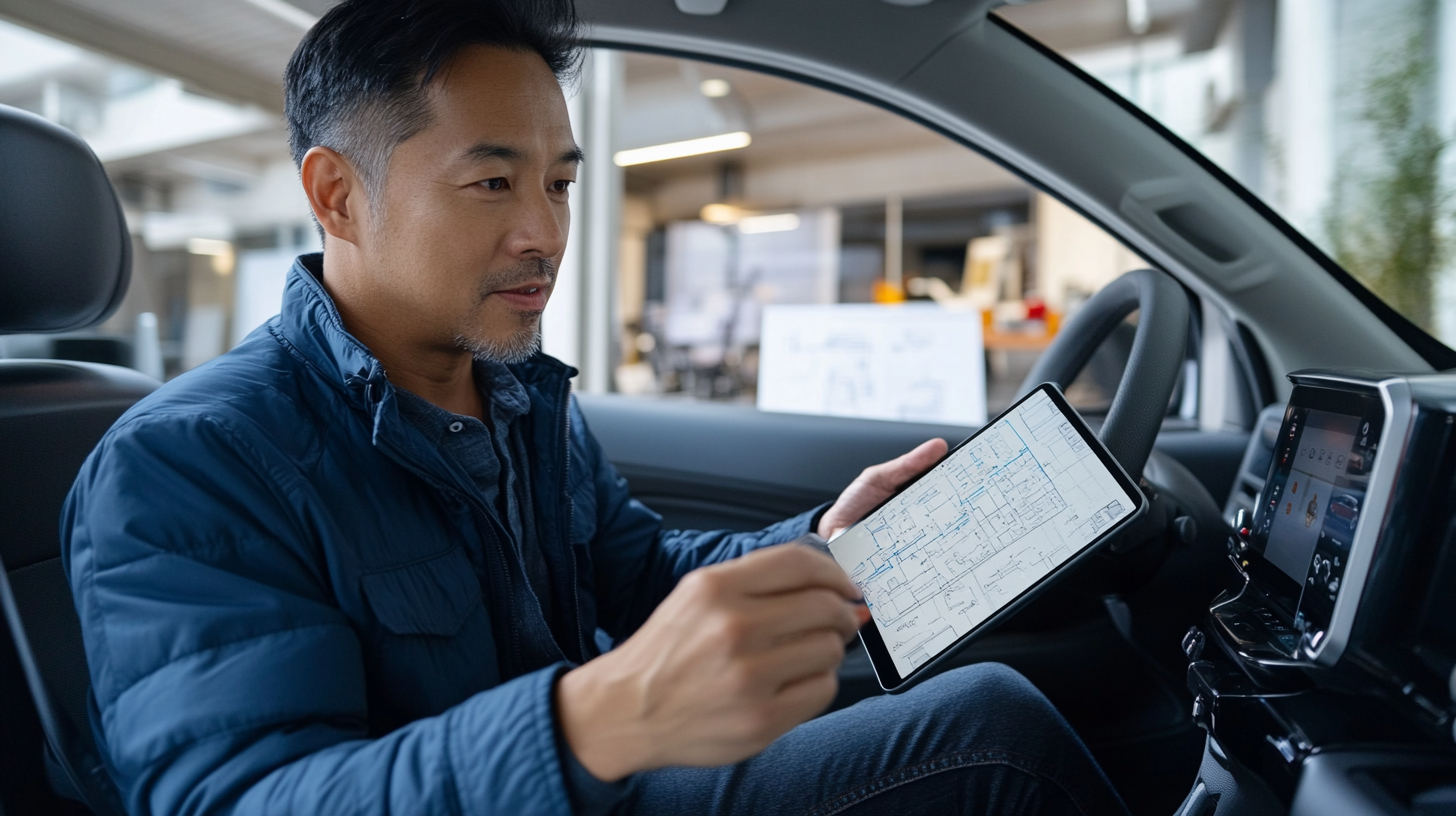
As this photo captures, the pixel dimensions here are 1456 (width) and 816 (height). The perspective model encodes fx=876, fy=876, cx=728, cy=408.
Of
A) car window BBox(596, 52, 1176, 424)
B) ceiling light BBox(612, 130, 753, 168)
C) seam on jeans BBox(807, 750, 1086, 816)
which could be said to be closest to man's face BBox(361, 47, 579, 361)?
seam on jeans BBox(807, 750, 1086, 816)

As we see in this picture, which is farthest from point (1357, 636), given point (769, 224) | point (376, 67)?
point (769, 224)

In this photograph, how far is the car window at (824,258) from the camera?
1.96 meters

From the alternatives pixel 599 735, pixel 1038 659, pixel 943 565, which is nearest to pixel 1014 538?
pixel 943 565

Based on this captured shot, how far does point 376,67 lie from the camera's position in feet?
2.76

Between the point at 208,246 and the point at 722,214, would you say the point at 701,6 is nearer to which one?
the point at 208,246

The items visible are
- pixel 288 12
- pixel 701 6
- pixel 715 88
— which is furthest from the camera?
pixel 715 88

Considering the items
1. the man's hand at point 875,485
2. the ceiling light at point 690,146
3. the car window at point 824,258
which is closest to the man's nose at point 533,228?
the man's hand at point 875,485

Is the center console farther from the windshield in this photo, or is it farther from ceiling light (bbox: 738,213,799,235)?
ceiling light (bbox: 738,213,799,235)

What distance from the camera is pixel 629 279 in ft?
35.9

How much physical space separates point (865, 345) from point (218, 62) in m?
2.17

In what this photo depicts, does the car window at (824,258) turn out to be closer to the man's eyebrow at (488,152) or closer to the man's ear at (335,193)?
the man's eyebrow at (488,152)

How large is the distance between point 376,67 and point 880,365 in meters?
1.32

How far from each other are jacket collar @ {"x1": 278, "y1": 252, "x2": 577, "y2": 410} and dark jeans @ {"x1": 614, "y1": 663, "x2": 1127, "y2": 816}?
0.44 metres

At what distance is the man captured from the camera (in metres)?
0.51
